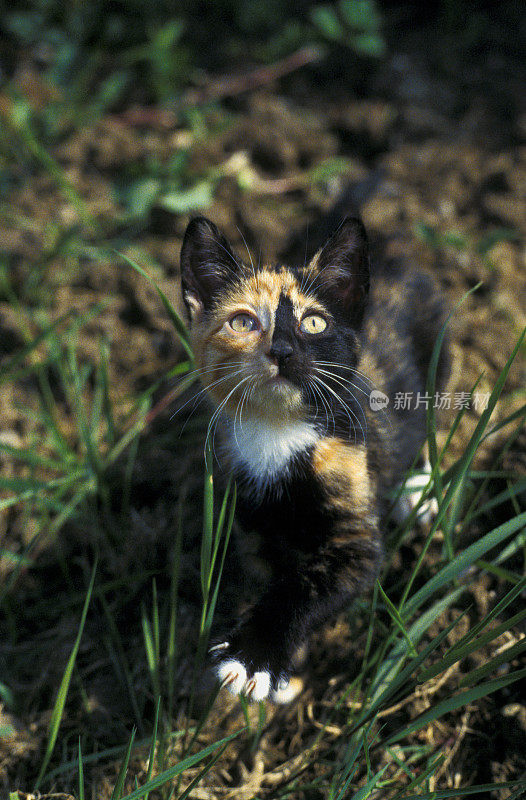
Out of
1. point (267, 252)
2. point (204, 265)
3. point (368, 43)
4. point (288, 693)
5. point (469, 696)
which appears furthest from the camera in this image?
point (368, 43)

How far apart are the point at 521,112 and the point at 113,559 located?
3.47m

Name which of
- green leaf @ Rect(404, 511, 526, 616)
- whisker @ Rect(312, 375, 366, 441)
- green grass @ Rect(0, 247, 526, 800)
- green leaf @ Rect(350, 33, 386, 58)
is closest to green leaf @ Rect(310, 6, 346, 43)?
green leaf @ Rect(350, 33, 386, 58)

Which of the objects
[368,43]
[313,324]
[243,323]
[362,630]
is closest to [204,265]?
[243,323]

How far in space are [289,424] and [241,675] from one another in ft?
2.19

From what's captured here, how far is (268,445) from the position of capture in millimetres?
1888

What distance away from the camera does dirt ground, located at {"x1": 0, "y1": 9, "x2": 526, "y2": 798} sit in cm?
211

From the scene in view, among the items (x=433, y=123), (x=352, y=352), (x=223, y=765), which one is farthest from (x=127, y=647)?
(x=433, y=123)

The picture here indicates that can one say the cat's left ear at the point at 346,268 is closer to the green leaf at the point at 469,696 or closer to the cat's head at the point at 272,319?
the cat's head at the point at 272,319

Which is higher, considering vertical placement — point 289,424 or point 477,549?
point 289,424

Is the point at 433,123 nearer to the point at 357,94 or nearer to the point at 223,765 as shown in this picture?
the point at 357,94

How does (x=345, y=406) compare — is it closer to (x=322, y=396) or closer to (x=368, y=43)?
(x=322, y=396)

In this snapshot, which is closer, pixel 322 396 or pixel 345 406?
pixel 322 396

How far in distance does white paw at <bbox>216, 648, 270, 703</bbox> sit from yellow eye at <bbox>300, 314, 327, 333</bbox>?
35.6 inches

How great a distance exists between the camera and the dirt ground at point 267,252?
2111 mm
